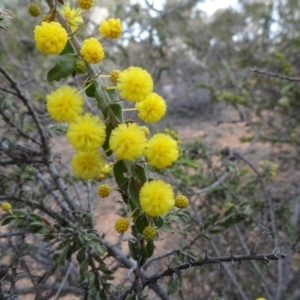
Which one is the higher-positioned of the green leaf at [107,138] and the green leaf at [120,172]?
the green leaf at [107,138]

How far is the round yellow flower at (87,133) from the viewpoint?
0.81 metres

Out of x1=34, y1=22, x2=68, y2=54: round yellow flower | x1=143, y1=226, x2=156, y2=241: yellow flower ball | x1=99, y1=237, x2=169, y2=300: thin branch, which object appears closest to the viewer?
x1=34, y1=22, x2=68, y2=54: round yellow flower

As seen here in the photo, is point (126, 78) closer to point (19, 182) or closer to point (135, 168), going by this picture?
point (135, 168)

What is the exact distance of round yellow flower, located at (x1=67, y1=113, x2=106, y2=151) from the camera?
0.81 metres

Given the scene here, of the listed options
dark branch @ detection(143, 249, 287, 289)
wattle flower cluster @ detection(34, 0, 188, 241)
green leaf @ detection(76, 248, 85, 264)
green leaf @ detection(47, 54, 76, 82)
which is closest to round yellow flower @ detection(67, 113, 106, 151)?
wattle flower cluster @ detection(34, 0, 188, 241)

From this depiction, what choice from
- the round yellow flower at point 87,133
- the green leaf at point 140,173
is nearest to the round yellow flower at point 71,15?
the round yellow flower at point 87,133

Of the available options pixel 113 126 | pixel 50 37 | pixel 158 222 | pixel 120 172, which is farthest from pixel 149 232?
pixel 50 37

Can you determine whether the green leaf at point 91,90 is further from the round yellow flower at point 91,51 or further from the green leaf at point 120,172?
the green leaf at point 120,172

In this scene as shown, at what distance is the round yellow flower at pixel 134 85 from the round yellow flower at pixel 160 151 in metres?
0.10

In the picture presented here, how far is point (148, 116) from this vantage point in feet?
2.82

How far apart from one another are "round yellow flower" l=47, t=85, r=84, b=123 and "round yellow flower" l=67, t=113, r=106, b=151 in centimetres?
2

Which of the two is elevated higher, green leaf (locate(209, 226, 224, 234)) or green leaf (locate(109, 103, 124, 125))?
green leaf (locate(109, 103, 124, 125))

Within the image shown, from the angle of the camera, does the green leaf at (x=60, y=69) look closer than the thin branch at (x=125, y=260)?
Yes

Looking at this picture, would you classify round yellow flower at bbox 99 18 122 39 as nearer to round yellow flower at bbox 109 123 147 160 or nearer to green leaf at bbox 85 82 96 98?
green leaf at bbox 85 82 96 98
